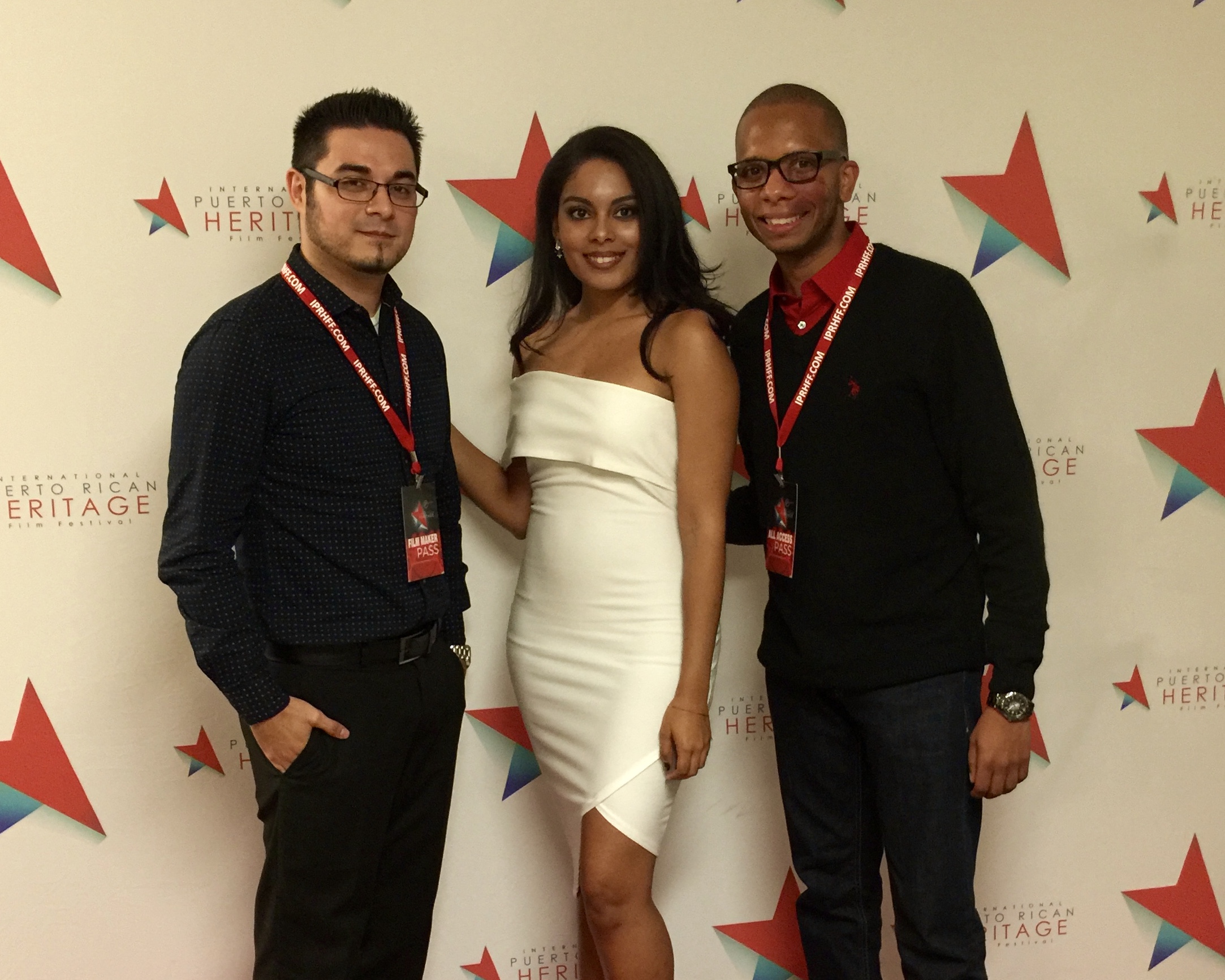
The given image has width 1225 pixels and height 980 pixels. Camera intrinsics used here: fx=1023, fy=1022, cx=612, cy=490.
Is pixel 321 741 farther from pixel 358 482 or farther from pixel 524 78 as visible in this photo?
pixel 524 78

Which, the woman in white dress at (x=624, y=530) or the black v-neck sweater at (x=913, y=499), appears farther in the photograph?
the woman in white dress at (x=624, y=530)

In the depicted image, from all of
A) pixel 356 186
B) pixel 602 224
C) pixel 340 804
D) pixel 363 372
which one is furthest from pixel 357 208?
Result: pixel 340 804

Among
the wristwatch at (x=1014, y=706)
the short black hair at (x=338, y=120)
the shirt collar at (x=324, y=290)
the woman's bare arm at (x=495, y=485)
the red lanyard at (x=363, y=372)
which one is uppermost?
the short black hair at (x=338, y=120)

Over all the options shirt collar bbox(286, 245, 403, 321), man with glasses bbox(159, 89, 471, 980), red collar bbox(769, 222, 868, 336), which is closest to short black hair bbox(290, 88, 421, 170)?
man with glasses bbox(159, 89, 471, 980)

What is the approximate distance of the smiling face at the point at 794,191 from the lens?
1.64 m

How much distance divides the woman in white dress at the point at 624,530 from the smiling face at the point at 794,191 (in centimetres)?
17

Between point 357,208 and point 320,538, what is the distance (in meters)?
0.50

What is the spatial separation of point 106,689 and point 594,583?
3.52 ft

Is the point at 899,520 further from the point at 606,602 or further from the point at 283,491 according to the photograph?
the point at 283,491

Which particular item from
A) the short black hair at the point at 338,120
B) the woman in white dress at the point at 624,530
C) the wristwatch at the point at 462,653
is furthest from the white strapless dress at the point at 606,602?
the short black hair at the point at 338,120

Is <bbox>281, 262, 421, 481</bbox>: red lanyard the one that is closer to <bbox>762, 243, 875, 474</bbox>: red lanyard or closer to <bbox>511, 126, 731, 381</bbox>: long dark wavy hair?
<bbox>511, 126, 731, 381</bbox>: long dark wavy hair

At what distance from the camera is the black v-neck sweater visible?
155cm

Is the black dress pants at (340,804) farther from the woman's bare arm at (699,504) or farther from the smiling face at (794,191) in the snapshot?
the smiling face at (794,191)

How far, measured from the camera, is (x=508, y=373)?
213 cm
